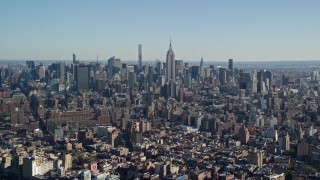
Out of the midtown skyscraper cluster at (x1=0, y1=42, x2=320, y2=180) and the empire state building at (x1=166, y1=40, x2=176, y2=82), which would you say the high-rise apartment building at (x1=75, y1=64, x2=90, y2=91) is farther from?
the empire state building at (x1=166, y1=40, x2=176, y2=82)

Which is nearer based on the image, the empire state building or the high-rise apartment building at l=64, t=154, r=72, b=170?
the high-rise apartment building at l=64, t=154, r=72, b=170

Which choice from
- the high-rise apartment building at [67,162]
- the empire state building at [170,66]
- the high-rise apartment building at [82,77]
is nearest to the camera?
the high-rise apartment building at [67,162]

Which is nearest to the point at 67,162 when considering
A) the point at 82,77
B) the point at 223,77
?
the point at 82,77

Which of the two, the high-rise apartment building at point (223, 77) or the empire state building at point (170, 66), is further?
the empire state building at point (170, 66)

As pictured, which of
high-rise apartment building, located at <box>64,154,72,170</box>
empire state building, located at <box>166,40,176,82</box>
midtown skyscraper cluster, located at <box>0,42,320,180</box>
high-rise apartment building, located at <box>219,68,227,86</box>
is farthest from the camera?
empire state building, located at <box>166,40,176,82</box>

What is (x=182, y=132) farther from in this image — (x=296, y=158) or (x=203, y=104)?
(x=203, y=104)

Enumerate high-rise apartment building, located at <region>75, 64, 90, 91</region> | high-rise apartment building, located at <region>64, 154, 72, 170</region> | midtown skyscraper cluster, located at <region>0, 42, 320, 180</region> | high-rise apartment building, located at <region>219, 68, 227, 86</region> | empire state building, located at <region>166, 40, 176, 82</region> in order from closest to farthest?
midtown skyscraper cluster, located at <region>0, 42, 320, 180</region> < high-rise apartment building, located at <region>64, 154, 72, 170</region> < high-rise apartment building, located at <region>75, 64, 90, 91</region> < high-rise apartment building, located at <region>219, 68, 227, 86</region> < empire state building, located at <region>166, 40, 176, 82</region>

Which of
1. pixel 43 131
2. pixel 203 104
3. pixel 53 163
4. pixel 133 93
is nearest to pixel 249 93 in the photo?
pixel 203 104

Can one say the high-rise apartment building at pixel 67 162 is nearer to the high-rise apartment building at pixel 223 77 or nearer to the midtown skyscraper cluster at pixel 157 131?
the midtown skyscraper cluster at pixel 157 131

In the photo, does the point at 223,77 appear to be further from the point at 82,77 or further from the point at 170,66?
the point at 82,77

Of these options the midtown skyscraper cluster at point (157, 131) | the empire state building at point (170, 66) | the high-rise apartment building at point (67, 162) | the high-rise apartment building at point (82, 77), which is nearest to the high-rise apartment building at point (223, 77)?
the midtown skyscraper cluster at point (157, 131)

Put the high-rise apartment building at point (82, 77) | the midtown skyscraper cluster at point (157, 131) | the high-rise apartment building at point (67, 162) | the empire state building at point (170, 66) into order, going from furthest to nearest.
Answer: the empire state building at point (170, 66) < the high-rise apartment building at point (82, 77) < the high-rise apartment building at point (67, 162) < the midtown skyscraper cluster at point (157, 131)

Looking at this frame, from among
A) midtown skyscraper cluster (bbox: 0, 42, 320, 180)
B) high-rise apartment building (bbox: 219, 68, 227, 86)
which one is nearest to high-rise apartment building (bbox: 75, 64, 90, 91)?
midtown skyscraper cluster (bbox: 0, 42, 320, 180)
